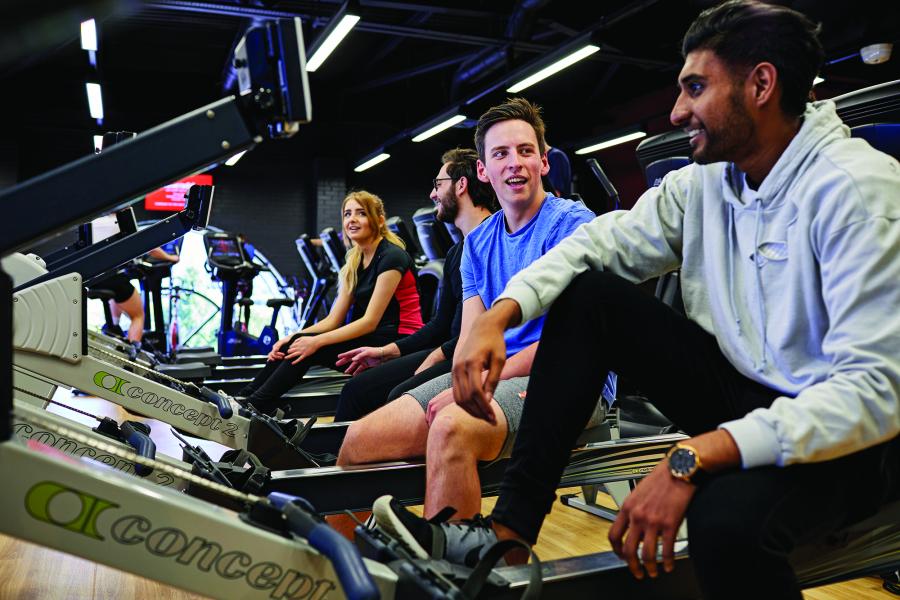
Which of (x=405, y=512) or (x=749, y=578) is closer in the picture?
(x=749, y=578)

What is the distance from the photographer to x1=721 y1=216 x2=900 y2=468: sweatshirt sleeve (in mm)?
964

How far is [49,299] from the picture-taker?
2.48 metres

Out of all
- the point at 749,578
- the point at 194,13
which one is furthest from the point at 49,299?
the point at 194,13

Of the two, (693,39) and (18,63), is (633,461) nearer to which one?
(693,39)

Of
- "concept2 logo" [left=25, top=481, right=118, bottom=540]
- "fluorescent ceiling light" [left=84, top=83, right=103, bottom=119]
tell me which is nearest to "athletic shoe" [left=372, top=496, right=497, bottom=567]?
"concept2 logo" [left=25, top=481, right=118, bottom=540]

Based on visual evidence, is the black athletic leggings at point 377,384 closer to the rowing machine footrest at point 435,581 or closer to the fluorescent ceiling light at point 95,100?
the rowing machine footrest at point 435,581

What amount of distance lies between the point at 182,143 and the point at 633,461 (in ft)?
5.11

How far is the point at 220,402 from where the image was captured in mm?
2754

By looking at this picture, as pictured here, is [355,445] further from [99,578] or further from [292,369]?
[292,369]

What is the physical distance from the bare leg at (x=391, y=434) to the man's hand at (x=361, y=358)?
99cm

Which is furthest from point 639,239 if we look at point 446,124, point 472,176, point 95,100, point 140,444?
point 95,100

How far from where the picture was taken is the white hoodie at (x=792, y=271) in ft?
3.20

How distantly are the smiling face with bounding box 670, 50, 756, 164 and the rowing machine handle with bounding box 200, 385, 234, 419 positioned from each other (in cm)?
201

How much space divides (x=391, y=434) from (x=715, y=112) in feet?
4.34
